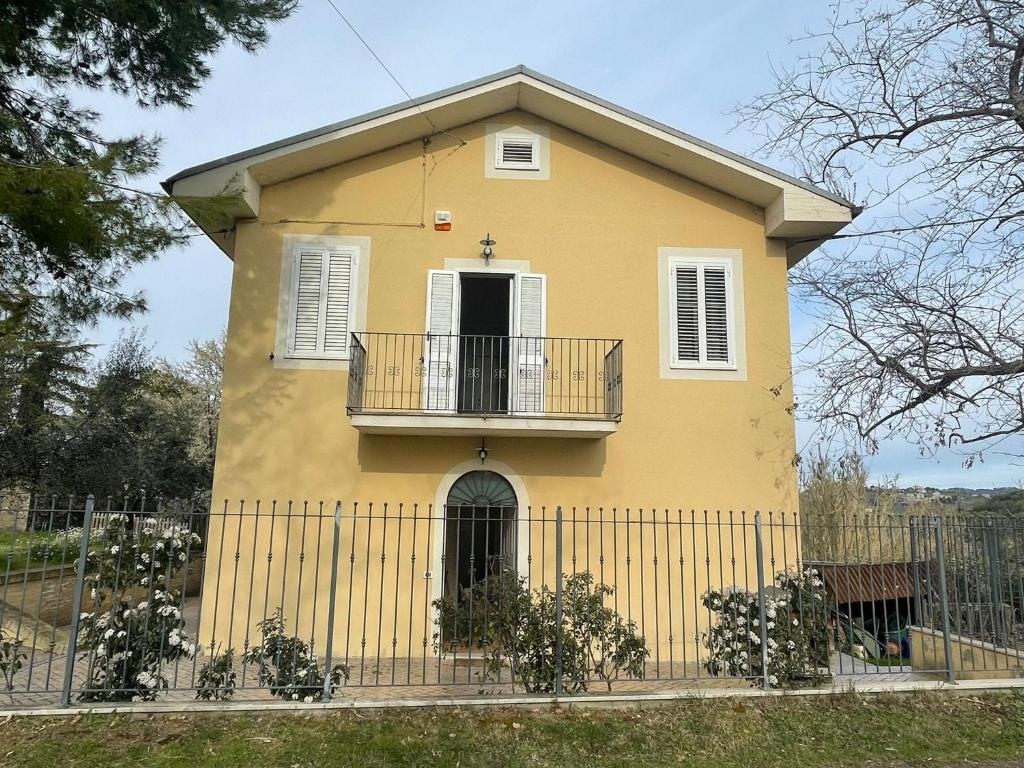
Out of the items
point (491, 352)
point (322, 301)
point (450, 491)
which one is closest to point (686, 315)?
point (491, 352)

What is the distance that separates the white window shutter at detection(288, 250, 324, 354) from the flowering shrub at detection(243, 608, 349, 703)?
4535mm

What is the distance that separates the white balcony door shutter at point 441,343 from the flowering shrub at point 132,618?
3.99m

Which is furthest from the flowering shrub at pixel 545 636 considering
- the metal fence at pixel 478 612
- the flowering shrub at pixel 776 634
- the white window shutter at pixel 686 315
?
the white window shutter at pixel 686 315

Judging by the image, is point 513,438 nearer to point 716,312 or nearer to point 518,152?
point 716,312

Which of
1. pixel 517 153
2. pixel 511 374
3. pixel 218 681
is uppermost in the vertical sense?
pixel 517 153

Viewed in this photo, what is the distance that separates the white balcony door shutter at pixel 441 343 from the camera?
33.3 feet

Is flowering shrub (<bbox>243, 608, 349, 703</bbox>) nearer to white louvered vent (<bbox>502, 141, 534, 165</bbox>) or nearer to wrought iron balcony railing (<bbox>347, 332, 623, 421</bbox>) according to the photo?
wrought iron balcony railing (<bbox>347, 332, 623, 421</bbox>)

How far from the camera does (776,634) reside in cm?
742

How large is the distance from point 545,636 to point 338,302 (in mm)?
5843

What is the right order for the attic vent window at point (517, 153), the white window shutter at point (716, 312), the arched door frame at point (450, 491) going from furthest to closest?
the attic vent window at point (517, 153) → the white window shutter at point (716, 312) → the arched door frame at point (450, 491)

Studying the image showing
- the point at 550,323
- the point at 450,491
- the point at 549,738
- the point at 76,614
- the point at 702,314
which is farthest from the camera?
the point at 702,314

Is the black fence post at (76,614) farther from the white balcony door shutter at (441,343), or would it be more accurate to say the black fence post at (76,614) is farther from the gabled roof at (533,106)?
the gabled roof at (533,106)

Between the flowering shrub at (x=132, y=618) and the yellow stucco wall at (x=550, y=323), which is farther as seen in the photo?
the yellow stucco wall at (x=550, y=323)

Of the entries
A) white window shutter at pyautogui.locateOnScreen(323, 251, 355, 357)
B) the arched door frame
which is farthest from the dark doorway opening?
white window shutter at pyautogui.locateOnScreen(323, 251, 355, 357)
